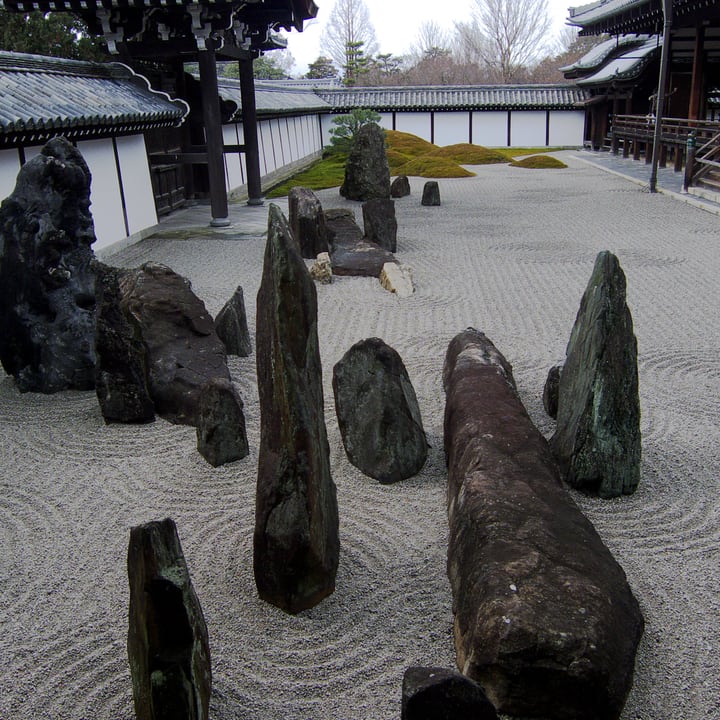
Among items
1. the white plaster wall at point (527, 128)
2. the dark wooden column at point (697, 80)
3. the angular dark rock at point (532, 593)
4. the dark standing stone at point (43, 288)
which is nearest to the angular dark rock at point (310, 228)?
the dark standing stone at point (43, 288)

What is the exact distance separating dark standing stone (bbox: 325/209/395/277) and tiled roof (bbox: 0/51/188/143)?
396cm

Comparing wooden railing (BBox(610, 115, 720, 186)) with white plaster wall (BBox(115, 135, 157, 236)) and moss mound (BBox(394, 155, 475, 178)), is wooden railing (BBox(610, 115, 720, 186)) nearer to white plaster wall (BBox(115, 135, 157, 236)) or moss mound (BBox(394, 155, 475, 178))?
moss mound (BBox(394, 155, 475, 178))

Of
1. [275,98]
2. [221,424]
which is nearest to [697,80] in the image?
[275,98]

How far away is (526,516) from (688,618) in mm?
944

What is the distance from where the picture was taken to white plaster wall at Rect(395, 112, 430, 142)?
35031 millimetres

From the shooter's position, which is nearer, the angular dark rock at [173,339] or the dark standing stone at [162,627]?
the dark standing stone at [162,627]

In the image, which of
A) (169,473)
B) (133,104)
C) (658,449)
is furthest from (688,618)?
(133,104)

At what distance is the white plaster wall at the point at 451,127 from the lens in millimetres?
35000

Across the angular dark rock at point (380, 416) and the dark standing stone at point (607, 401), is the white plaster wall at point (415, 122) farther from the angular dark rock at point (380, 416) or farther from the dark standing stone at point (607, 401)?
the dark standing stone at point (607, 401)

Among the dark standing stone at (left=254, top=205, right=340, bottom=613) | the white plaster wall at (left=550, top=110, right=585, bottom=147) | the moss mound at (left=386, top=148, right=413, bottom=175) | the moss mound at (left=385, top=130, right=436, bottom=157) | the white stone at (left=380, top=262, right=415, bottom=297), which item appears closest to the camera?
the dark standing stone at (left=254, top=205, right=340, bottom=613)

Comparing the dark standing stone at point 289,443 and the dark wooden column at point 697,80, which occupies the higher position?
the dark wooden column at point 697,80

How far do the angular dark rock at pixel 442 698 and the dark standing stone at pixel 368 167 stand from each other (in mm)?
17036

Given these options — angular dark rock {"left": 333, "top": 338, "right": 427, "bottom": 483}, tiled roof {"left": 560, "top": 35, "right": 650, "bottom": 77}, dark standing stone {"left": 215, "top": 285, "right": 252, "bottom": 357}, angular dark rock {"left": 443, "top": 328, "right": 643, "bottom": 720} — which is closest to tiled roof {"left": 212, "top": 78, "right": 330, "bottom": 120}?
tiled roof {"left": 560, "top": 35, "right": 650, "bottom": 77}

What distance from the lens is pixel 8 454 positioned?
5.90 meters
